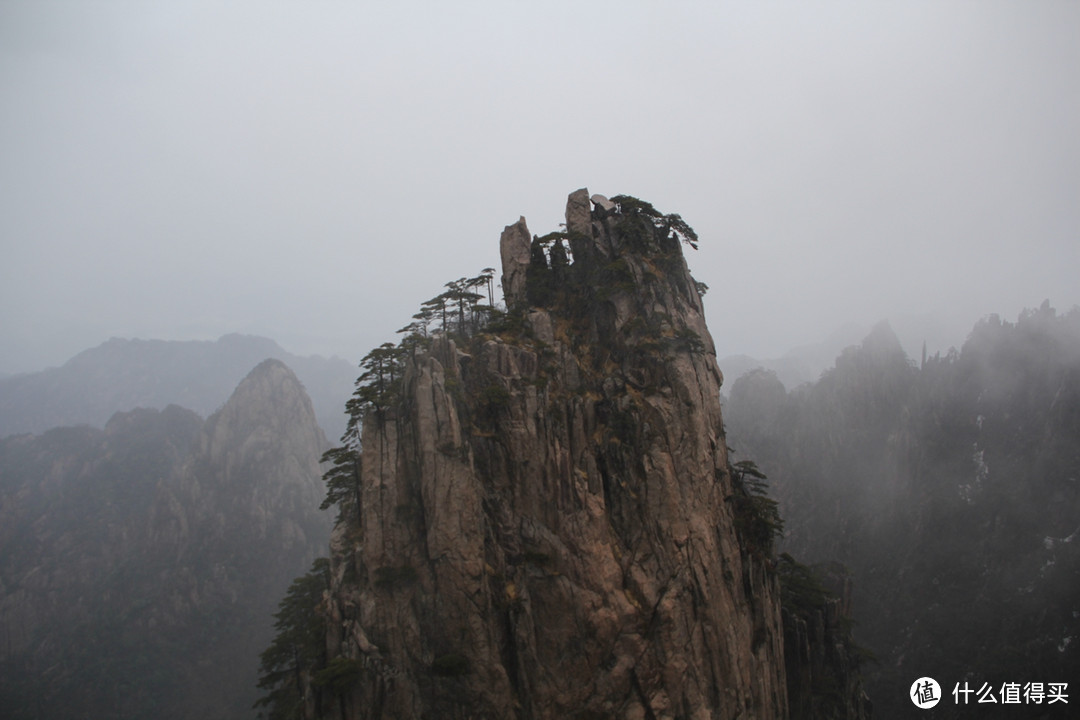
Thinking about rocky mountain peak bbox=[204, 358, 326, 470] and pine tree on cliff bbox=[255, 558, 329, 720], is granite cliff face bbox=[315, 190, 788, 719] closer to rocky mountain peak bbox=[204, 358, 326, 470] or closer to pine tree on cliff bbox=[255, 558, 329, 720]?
pine tree on cliff bbox=[255, 558, 329, 720]

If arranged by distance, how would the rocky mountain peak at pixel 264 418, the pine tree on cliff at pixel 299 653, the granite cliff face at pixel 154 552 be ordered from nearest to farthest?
the pine tree on cliff at pixel 299 653 < the granite cliff face at pixel 154 552 < the rocky mountain peak at pixel 264 418

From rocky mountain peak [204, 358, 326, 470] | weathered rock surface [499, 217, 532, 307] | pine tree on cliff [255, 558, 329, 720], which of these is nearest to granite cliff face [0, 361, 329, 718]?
rocky mountain peak [204, 358, 326, 470]

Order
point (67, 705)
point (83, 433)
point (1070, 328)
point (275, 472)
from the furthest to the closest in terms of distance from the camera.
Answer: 1. point (83, 433)
2. point (275, 472)
3. point (1070, 328)
4. point (67, 705)

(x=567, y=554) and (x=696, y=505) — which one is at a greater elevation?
(x=696, y=505)

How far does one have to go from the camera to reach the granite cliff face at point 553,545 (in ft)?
95.2

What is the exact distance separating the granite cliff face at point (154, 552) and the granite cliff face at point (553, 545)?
62.7 meters

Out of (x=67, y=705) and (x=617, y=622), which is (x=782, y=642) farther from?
(x=67, y=705)

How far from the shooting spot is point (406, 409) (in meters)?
32.7

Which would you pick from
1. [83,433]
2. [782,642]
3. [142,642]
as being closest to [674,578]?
[782,642]

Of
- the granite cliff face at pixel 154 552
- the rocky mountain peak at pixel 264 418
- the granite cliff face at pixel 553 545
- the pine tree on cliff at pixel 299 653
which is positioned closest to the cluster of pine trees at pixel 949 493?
the granite cliff face at pixel 553 545

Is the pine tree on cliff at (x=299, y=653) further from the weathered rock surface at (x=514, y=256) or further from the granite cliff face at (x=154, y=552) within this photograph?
the granite cliff face at (x=154, y=552)

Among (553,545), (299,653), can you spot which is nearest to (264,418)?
(299,653)

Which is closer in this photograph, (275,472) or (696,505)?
(696,505)

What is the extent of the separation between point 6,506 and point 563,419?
136m
